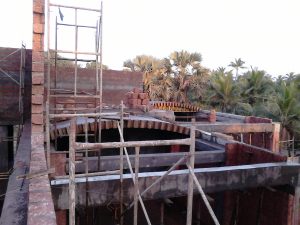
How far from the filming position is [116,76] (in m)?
14.9

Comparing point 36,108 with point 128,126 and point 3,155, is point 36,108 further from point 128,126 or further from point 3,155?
point 3,155

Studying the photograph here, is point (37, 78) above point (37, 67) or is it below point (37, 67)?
below

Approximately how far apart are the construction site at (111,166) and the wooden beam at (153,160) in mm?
24

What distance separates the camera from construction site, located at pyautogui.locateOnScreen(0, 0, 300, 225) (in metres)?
3.78

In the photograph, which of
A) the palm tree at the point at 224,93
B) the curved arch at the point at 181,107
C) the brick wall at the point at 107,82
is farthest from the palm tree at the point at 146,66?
the brick wall at the point at 107,82

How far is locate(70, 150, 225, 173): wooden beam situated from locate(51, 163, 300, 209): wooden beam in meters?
0.94

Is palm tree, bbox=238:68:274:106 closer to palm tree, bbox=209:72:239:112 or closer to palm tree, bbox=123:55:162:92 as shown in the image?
palm tree, bbox=209:72:239:112

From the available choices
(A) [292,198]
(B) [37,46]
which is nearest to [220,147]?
(A) [292,198]

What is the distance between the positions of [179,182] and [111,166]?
2.15 m

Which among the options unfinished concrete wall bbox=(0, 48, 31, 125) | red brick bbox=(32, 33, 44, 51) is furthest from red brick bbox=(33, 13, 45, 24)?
unfinished concrete wall bbox=(0, 48, 31, 125)

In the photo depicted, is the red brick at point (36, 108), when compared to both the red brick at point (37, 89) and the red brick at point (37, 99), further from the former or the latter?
the red brick at point (37, 89)

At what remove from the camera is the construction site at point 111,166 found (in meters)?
3.78

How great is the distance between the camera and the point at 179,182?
17.5ft

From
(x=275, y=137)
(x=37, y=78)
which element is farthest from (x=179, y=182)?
(x=275, y=137)
